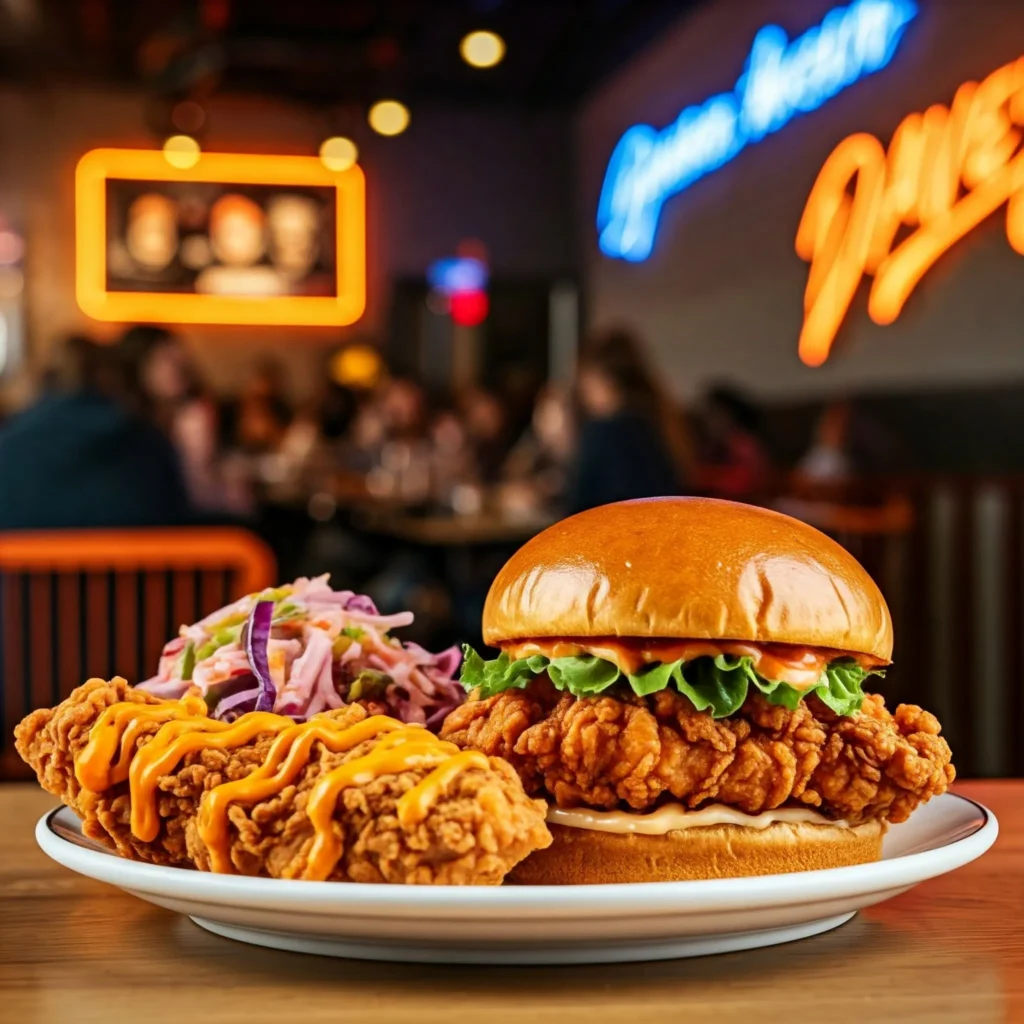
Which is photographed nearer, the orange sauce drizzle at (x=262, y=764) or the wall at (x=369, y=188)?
the orange sauce drizzle at (x=262, y=764)

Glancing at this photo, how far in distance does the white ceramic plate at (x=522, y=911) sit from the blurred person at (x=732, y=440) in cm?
585

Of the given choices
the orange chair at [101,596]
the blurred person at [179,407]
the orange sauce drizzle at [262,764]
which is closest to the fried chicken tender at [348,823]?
the orange sauce drizzle at [262,764]

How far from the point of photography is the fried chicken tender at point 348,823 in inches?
39.9

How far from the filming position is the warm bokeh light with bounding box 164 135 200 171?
1137 centimetres

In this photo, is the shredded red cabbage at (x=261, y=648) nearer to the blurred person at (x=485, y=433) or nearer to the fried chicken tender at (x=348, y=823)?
the fried chicken tender at (x=348, y=823)

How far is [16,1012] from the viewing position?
2.98 feet

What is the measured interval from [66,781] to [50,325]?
39.9 ft

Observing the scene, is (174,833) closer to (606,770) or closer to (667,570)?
(606,770)

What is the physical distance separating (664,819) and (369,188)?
1255 cm

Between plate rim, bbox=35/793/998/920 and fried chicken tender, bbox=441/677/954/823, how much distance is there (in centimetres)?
19

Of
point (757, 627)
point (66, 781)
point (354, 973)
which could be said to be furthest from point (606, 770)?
point (66, 781)

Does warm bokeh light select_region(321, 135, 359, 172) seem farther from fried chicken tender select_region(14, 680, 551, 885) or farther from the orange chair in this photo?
fried chicken tender select_region(14, 680, 551, 885)

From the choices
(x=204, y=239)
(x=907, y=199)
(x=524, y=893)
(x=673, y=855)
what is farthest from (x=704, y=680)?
(x=204, y=239)

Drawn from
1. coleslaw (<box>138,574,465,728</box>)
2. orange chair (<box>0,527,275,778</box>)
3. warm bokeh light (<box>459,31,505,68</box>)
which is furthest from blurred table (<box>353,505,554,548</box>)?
coleslaw (<box>138,574,465,728</box>)
